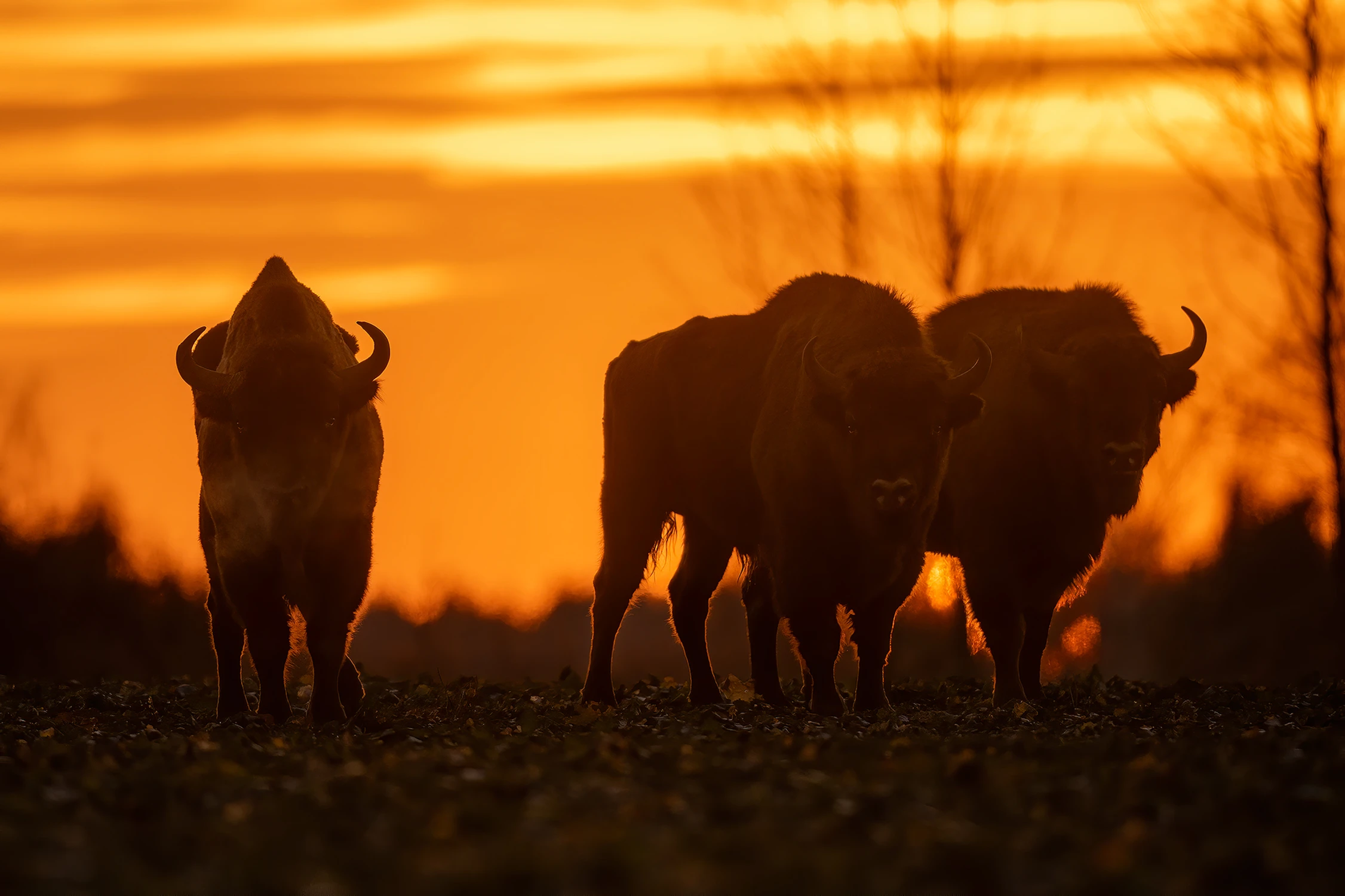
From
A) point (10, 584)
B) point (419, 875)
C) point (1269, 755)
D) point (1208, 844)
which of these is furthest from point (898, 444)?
point (10, 584)

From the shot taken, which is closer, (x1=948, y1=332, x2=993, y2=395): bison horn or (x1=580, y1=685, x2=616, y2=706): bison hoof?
(x1=948, y1=332, x2=993, y2=395): bison horn

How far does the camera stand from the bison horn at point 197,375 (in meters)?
11.9

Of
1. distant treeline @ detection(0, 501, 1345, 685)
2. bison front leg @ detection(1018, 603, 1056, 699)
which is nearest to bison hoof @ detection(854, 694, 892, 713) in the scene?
bison front leg @ detection(1018, 603, 1056, 699)

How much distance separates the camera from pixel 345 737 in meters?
9.48

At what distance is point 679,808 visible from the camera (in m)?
6.62

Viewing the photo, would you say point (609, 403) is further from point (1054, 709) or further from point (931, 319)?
point (1054, 709)

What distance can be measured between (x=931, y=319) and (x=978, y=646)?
304 centimetres

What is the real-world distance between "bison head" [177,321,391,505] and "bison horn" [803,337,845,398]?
315 centimetres

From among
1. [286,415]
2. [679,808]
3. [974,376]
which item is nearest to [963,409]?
[974,376]

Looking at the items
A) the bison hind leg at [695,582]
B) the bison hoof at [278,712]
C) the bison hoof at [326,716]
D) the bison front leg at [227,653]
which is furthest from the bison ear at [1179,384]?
the bison front leg at [227,653]

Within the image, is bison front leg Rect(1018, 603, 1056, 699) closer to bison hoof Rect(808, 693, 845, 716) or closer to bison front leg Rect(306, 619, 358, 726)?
bison hoof Rect(808, 693, 845, 716)

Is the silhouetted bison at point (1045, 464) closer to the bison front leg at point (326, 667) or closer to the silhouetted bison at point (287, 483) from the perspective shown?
the silhouetted bison at point (287, 483)

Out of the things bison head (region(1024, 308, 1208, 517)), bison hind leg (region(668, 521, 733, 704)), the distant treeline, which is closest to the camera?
bison head (region(1024, 308, 1208, 517))

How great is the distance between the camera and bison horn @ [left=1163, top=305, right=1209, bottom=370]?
13.9 m
